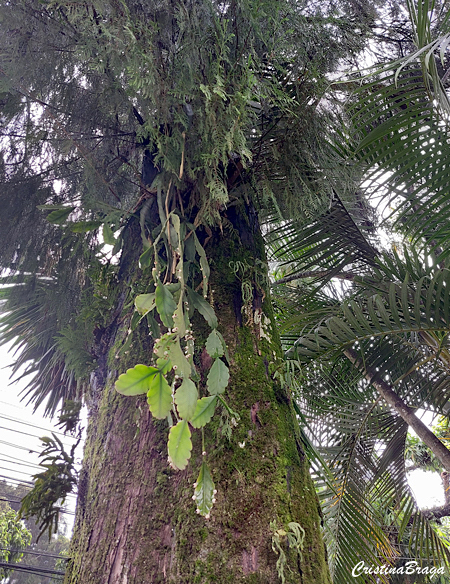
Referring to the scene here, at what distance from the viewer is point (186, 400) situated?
67 cm

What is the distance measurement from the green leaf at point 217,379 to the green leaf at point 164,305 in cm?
13

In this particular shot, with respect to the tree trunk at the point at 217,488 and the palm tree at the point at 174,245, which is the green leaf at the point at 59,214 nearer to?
the palm tree at the point at 174,245

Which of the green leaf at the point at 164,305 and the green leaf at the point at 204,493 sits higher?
the green leaf at the point at 164,305

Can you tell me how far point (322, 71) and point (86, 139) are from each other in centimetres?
83

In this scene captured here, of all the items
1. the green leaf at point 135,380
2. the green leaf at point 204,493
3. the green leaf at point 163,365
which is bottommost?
the green leaf at point 204,493

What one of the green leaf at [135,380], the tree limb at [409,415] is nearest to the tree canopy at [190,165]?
the green leaf at [135,380]

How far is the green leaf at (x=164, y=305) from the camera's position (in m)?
0.78

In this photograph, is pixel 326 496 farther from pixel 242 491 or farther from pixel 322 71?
pixel 322 71

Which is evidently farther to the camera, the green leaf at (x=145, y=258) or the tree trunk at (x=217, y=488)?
the green leaf at (x=145, y=258)

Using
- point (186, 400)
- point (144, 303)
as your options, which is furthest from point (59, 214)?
point (186, 400)

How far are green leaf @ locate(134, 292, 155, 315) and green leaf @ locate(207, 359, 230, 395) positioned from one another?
20 centimetres

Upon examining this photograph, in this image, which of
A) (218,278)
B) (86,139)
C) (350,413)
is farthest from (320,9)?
(350,413)

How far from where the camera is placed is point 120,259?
1.34 metres

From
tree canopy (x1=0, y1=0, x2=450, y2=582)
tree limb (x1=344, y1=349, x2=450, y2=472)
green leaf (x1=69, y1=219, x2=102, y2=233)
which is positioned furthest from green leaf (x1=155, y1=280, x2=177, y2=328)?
tree limb (x1=344, y1=349, x2=450, y2=472)
